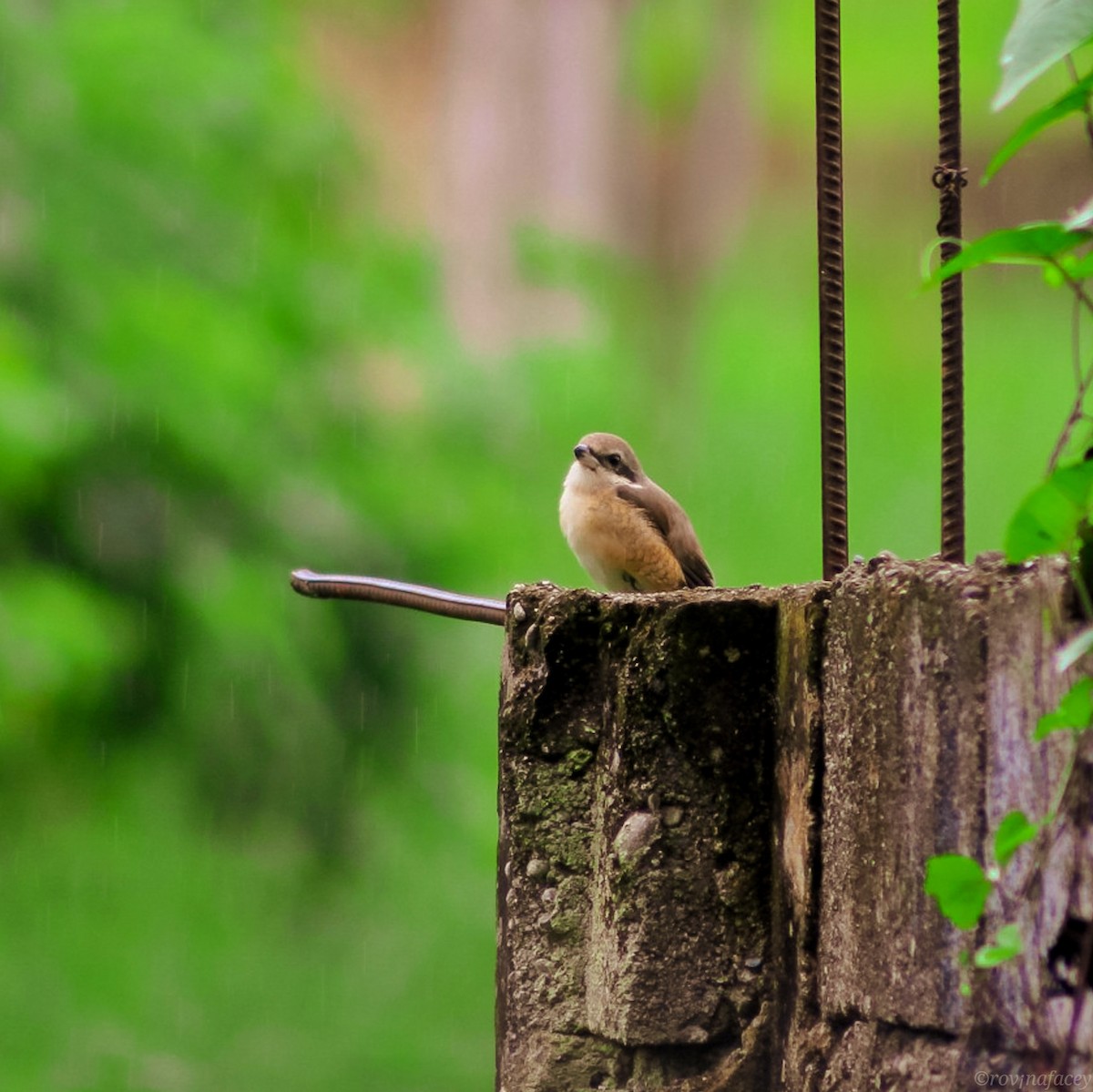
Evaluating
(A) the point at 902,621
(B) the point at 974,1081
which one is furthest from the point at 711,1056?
(A) the point at 902,621

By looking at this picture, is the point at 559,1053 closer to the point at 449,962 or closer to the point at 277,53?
the point at 277,53

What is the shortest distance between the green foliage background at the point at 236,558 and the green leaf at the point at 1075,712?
16.0 feet

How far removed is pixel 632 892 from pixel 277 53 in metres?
7.64

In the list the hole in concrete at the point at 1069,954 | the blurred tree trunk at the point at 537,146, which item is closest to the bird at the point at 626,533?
the hole in concrete at the point at 1069,954

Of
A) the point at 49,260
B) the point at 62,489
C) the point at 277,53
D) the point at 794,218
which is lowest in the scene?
the point at 62,489

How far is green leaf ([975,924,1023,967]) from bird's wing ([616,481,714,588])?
10.9ft

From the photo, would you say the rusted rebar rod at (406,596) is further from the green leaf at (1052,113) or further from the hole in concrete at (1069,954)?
the green leaf at (1052,113)

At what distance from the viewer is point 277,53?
29.8ft

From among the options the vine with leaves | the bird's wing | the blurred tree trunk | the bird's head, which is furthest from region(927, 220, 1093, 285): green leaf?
the blurred tree trunk

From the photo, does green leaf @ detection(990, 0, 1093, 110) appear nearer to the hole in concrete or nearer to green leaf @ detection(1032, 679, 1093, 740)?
green leaf @ detection(1032, 679, 1093, 740)

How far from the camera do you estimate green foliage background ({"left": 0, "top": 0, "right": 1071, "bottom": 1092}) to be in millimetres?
7359

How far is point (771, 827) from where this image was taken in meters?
2.25

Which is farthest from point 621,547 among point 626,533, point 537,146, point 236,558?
point 537,146

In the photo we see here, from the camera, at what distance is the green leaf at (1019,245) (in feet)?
5.10
